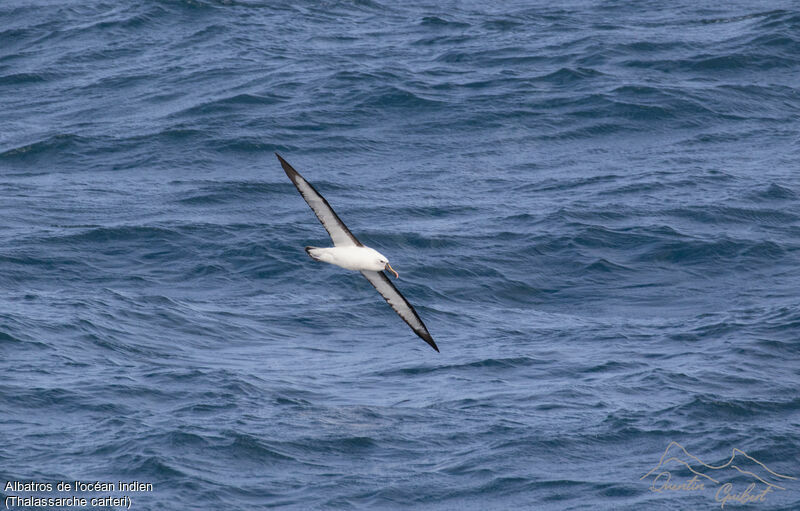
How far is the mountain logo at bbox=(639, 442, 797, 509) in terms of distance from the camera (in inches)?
741

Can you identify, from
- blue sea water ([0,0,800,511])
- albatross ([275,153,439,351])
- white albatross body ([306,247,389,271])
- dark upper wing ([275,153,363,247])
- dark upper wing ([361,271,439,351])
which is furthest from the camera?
blue sea water ([0,0,800,511])

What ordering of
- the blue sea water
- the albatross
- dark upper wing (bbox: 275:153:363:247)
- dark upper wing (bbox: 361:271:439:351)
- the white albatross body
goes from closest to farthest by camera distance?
dark upper wing (bbox: 275:153:363:247), the albatross, the white albatross body, dark upper wing (bbox: 361:271:439:351), the blue sea water

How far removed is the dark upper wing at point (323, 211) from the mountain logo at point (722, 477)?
566 cm

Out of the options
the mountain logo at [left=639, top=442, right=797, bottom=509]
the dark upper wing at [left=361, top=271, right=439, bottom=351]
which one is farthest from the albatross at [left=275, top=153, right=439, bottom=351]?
the mountain logo at [left=639, top=442, right=797, bottom=509]

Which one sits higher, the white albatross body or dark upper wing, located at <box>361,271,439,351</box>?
the white albatross body

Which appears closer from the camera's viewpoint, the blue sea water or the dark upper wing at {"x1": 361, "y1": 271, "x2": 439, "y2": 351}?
the dark upper wing at {"x1": 361, "y1": 271, "x2": 439, "y2": 351}

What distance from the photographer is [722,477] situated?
19.2 m

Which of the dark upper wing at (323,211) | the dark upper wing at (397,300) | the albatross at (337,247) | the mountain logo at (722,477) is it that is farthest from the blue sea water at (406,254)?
the dark upper wing at (323,211)

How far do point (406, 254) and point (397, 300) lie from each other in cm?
842

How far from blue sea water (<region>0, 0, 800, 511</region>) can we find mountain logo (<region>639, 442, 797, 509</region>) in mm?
79

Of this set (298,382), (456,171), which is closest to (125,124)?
(456,171)

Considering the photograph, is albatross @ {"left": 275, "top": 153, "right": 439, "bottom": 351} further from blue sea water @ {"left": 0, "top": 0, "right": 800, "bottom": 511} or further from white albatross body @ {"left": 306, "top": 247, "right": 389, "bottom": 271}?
blue sea water @ {"left": 0, "top": 0, "right": 800, "bottom": 511}

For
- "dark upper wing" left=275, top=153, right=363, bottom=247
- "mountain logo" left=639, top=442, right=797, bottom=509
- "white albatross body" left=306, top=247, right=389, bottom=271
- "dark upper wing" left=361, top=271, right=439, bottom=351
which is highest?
"dark upper wing" left=275, top=153, right=363, bottom=247

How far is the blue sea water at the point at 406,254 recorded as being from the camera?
19.7 m
